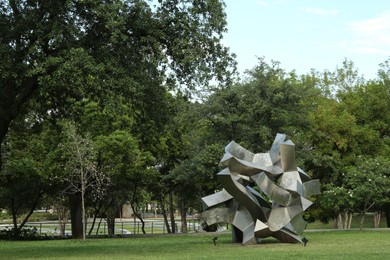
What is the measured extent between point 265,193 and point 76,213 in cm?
1822

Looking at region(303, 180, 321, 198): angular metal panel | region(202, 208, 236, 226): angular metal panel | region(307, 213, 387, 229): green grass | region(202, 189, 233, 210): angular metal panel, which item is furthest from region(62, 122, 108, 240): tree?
region(307, 213, 387, 229): green grass

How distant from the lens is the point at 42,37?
18.3m

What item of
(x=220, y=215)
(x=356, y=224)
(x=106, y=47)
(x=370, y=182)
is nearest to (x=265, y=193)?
(x=220, y=215)

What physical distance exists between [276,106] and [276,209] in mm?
13943

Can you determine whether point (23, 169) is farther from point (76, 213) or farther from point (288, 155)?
point (288, 155)

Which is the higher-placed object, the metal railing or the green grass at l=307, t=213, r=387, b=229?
the metal railing

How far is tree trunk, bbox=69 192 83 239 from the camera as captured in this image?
124 ft

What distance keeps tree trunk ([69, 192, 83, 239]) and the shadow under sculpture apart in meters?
15.2

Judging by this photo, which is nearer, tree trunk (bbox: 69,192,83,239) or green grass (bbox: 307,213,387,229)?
tree trunk (bbox: 69,192,83,239)

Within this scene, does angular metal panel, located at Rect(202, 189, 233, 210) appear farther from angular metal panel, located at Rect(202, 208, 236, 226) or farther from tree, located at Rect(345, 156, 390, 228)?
tree, located at Rect(345, 156, 390, 228)

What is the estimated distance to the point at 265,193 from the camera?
77.1ft

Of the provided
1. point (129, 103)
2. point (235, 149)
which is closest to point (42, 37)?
point (129, 103)

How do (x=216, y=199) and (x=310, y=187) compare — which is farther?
(x=216, y=199)

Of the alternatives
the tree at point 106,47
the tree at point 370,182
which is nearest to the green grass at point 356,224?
the tree at point 370,182
